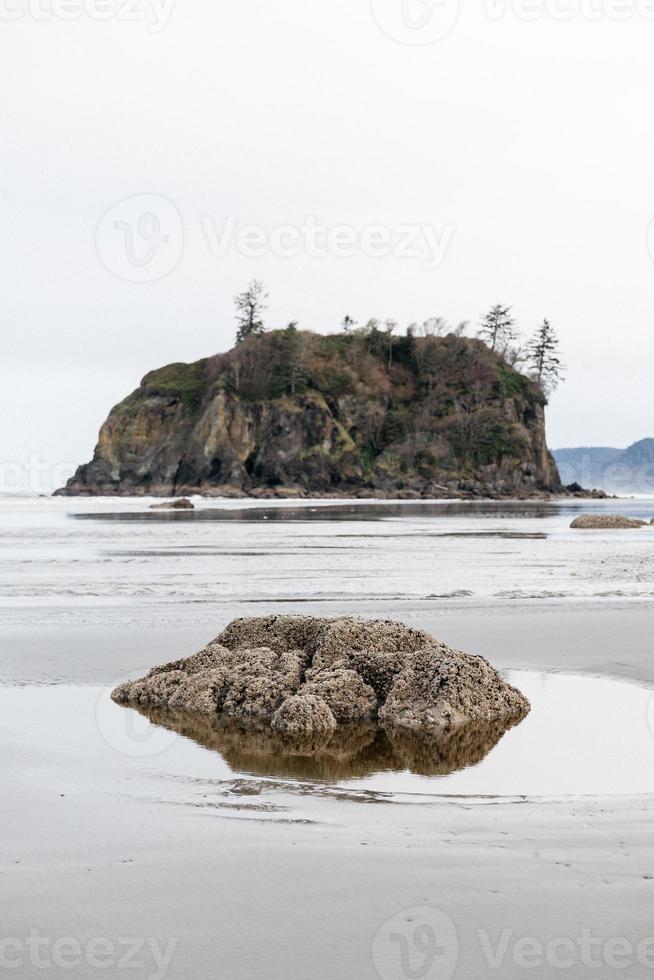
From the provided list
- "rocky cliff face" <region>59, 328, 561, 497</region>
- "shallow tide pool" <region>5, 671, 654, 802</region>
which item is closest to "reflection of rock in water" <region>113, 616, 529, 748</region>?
"shallow tide pool" <region>5, 671, 654, 802</region>

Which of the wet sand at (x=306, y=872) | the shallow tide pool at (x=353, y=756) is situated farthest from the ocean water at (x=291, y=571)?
the wet sand at (x=306, y=872)

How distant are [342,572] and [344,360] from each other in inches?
3828

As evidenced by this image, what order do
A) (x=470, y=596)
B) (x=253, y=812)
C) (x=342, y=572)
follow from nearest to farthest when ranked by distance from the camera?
(x=253, y=812)
(x=470, y=596)
(x=342, y=572)

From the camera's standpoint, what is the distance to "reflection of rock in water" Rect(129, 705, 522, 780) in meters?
5.39

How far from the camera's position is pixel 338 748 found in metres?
5.89

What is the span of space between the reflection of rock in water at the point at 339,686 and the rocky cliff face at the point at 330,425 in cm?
8145

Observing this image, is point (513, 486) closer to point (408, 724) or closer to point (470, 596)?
point (470, 596)

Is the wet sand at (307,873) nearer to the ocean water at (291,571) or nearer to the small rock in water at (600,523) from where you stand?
the ocean water at (291,571)

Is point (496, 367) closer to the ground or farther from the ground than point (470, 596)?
farther from the ground

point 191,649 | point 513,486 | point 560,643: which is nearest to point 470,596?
point 560,643

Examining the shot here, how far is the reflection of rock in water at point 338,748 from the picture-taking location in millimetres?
5391

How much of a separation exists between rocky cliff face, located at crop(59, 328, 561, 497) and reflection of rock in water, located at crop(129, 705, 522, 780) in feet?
271

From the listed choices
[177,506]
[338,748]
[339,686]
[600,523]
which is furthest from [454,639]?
[177,506]

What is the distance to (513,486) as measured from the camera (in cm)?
10119
